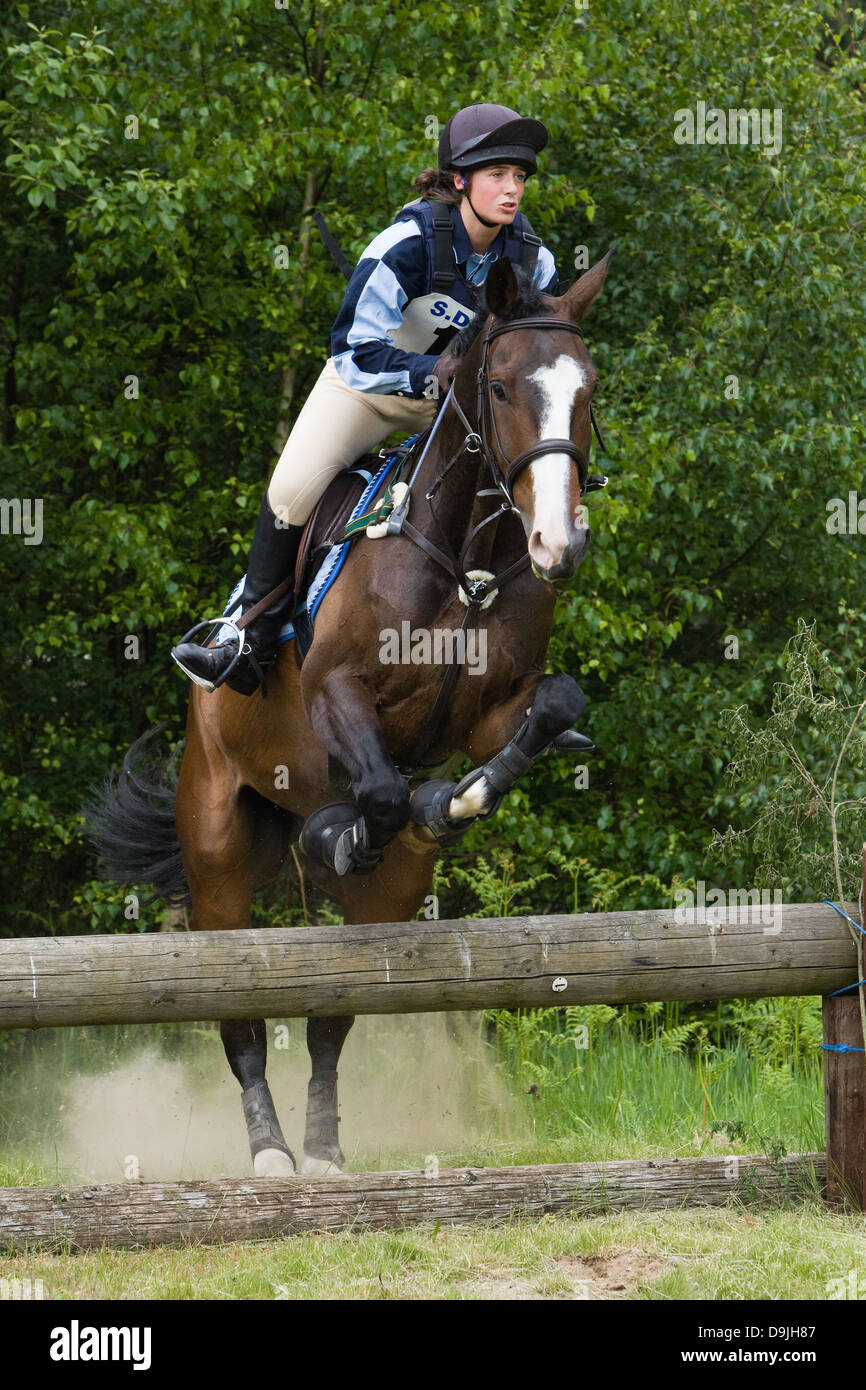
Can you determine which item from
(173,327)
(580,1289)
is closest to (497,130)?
(580,1289)

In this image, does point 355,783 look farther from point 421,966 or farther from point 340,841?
point 421,966

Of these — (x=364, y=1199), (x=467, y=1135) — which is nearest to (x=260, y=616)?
(x=364, y=1199)

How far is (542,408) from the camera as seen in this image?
11.9ft

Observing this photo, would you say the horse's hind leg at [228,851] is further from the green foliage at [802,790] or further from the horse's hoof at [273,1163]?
the green foliage at [802,790]

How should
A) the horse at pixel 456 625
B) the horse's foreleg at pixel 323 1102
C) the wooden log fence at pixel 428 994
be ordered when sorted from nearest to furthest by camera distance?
the horse at pixel 456 625 → the wooden log fence at pixel 428 994 → the horse's foreleg at pixel 323 1102

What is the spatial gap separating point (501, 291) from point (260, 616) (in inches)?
54.4

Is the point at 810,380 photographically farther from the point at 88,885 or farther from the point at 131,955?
the point at 131,955

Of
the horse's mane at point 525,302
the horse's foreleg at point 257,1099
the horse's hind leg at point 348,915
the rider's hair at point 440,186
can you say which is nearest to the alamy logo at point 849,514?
the horse's hind leg at point 348,915

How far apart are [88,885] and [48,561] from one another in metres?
1.84

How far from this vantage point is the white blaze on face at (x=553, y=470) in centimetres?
347

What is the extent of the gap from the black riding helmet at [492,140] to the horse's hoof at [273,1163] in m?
3.16

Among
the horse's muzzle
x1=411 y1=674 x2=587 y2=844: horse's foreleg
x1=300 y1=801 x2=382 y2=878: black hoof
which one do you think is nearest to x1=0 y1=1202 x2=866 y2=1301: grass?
x1=300 y1=801 x2=382 y2=878: black hoof

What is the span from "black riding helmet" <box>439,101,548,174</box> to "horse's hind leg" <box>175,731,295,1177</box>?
89.2 inches
